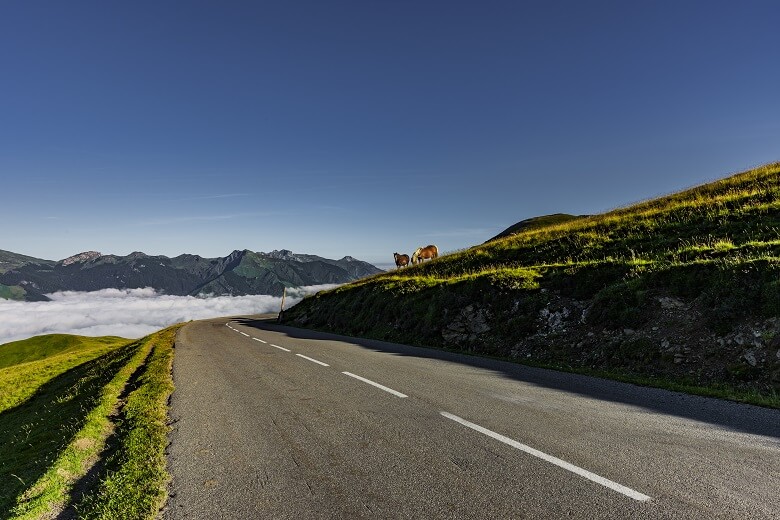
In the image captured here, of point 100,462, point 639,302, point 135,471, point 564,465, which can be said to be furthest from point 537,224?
point 135,471

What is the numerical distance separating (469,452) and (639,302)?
1162 cm

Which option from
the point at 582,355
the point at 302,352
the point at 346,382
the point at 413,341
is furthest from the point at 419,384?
the point at 413,341

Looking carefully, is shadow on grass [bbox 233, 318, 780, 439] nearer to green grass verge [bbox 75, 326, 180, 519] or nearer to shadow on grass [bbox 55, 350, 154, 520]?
green grass verge [bbox 75, 326, 180, 519]

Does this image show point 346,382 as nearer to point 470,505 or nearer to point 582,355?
point 470,505

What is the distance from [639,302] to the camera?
14.1 m

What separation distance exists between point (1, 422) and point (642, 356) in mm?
27579

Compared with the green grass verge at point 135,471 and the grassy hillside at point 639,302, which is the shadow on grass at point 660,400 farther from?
the green grass verge at point 135,471

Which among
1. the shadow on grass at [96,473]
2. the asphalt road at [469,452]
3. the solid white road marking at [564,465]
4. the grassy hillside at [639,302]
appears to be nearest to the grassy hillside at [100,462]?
the shadow on grass at [96,473]

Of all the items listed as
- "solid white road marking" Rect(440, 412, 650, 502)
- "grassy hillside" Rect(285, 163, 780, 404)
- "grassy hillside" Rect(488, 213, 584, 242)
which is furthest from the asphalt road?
"grassy hillside" Rect(488, 213, 584, 242)

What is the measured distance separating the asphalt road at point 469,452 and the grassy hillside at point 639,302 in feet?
9.51

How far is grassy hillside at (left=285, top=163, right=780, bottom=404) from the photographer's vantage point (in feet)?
35.8

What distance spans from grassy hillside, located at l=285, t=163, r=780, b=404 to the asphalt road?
2.90m

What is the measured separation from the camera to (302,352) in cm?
1741

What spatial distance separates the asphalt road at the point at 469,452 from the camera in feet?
13.7
